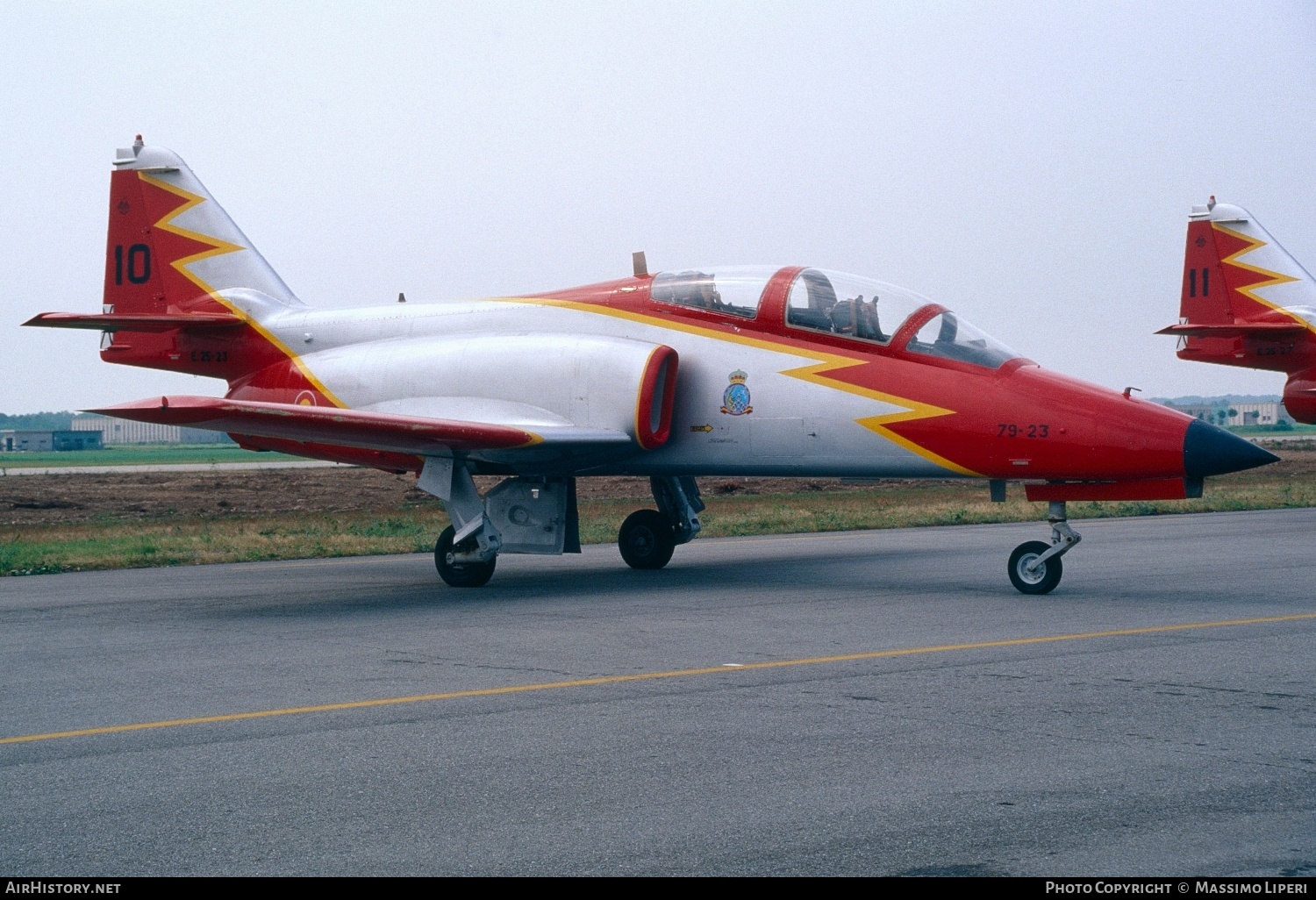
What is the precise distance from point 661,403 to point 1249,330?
60.9 feet

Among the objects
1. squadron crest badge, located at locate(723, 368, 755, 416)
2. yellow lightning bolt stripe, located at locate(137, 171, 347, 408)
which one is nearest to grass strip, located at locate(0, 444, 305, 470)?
yellow lightning bolt stripe, located at locate(137, 171, 347, 408)

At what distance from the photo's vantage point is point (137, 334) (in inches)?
662

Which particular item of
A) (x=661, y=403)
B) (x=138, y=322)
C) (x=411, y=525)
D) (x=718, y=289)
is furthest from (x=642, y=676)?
(x=411, y=525)

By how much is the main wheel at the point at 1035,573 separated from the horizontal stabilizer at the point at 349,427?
3865 mm

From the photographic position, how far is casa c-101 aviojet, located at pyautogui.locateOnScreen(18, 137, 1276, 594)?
1150 centimetres

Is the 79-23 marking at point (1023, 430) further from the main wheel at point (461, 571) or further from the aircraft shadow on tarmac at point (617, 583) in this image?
the main wheel at point (461, 571)

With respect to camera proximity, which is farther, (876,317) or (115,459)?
(115,459)

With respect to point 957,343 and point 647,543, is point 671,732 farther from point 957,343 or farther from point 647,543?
point 647,543

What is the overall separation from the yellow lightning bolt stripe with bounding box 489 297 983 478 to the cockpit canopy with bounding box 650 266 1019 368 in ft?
0.80

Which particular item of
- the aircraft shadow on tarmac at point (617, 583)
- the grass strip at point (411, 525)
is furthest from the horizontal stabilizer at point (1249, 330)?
the aircraft shadow on tarmac at point (617, 583)

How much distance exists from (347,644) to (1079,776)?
5.65 m

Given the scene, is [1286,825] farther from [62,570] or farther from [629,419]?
[62,570]

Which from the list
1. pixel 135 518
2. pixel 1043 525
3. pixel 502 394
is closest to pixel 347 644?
pixel 502 394

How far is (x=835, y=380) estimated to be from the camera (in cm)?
1253
